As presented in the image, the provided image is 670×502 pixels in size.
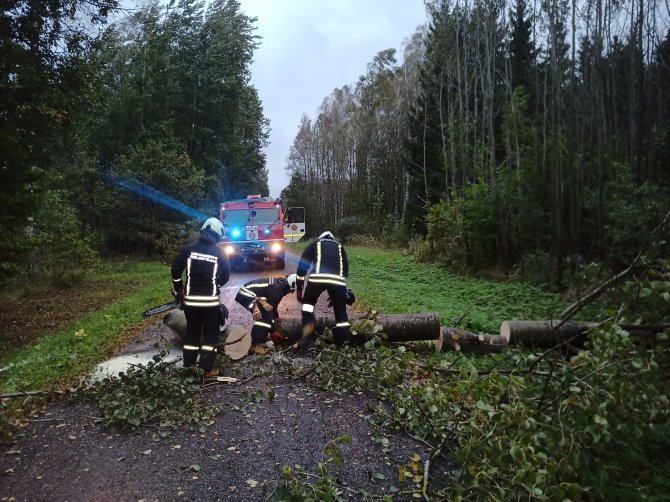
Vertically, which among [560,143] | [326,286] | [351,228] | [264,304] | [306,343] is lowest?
[306,343]

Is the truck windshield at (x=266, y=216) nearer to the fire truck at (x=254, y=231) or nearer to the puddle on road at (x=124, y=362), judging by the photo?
the fire truck at (x=254, y=231)

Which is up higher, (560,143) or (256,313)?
(560,143)

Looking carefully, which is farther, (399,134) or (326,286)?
(399,134)

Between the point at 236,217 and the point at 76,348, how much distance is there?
10.4 m

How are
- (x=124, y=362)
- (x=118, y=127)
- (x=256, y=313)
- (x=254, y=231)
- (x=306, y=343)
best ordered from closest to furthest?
(x=306, y=343) → (x=256, y=313) → (x=124, y=362) → (x=254, y=231) → (x=118, y=127)

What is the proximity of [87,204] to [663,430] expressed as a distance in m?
28.8

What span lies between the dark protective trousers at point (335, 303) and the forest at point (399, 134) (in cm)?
468

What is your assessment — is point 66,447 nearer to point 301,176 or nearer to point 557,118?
point 557,118

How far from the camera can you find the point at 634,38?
47.8 ft

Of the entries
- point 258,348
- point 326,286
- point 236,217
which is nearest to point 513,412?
point 326,286

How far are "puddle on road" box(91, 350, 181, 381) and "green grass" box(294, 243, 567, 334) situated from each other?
164 inches

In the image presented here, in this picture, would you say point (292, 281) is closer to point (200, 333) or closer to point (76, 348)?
point (200, 333)

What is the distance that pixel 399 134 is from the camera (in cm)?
3831

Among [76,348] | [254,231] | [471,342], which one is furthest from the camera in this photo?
[254,231]
